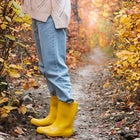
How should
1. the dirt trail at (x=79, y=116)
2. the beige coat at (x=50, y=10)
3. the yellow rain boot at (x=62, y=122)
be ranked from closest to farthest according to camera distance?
the beige coat at (x=50, y=10)
the yellow rain boot at (x=62, y=122)
the dirt trail at (x=79, y=116)

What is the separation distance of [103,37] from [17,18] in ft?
83.0

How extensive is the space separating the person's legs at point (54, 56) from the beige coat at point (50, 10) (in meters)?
0.04

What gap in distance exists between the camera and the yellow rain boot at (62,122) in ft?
9.86

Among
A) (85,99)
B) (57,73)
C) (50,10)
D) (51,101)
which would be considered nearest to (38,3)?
(50,10)

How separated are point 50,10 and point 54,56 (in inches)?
15.3

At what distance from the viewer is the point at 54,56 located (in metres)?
2.92

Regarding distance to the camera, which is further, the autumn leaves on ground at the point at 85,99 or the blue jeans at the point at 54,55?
the autumn leaves on ground at the point at 85,99

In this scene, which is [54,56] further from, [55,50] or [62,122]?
[62,122]

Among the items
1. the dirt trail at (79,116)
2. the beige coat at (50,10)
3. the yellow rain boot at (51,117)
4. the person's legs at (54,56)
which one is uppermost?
the beige coat at (50,10)

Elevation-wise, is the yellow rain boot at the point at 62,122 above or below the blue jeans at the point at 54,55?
below

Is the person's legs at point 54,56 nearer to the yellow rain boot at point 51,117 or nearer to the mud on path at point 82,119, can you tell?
the yellow rain boot at point 51,117

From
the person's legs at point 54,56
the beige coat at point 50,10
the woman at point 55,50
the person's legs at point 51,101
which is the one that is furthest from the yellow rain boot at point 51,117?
the beige coat at point 50,10

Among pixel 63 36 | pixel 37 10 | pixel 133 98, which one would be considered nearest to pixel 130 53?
pixel 133 98

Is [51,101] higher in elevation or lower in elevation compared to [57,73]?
lower
